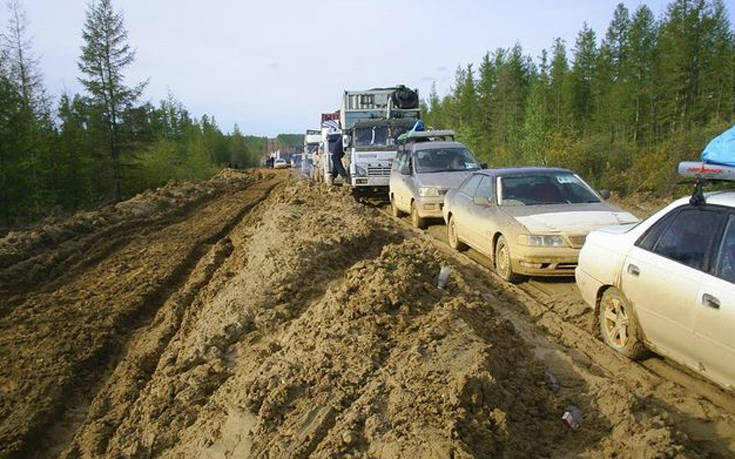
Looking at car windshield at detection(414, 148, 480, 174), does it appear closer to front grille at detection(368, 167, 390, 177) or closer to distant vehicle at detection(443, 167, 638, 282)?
distant vehicle at detection(443, 167, 638, 282)

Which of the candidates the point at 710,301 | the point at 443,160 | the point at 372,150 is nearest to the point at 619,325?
the point at 710,301

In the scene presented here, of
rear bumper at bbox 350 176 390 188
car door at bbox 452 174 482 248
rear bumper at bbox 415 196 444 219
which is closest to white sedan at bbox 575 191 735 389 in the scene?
car door at bbox 452 174 482 248

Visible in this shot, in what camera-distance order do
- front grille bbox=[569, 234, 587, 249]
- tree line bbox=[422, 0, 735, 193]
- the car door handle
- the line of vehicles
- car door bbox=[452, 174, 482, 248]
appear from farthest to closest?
tree line bbox=[422, 0, 735, 193]
car door bbox=[452, 174, 482, 248]
front grille bbox=[569, 234, 587, 249]
the line of vehicles
the car door handle

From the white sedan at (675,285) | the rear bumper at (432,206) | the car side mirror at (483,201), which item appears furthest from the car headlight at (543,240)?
the rear bumper at (432,206)

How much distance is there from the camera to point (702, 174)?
415 centimetres

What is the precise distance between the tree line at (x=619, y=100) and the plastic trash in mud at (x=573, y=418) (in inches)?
578

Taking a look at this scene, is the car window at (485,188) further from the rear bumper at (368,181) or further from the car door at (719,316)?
the rear bumper at (368,181)

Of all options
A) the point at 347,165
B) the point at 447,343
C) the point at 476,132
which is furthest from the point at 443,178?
the point at 476,132

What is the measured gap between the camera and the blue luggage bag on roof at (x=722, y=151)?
13.4 feet

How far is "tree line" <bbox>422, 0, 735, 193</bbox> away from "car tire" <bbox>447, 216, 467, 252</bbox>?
9.60m

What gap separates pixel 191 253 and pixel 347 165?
30.9 feet

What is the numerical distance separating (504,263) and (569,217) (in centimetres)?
106

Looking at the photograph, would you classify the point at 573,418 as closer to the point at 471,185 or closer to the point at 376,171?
the point at 471,185

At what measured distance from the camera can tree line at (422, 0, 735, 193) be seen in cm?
2422
